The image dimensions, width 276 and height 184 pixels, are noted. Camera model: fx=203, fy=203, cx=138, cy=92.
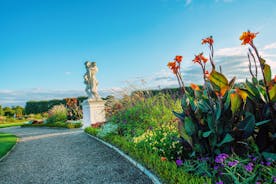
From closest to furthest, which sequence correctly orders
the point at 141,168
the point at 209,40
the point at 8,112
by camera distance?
the point at 209,40, the point at 141,168, the point at 8,112

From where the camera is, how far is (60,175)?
11.2ft

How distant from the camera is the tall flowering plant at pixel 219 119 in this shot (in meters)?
2.14

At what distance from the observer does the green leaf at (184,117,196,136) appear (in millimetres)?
2439

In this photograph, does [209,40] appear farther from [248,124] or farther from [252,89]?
[248,124]

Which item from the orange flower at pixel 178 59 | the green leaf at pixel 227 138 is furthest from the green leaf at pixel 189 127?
the orange flower at pixel 178 59

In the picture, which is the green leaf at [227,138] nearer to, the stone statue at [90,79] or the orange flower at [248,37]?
the orange flower at [248,37]

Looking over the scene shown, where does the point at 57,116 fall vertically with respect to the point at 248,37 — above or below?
below

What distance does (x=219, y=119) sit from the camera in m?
2.27

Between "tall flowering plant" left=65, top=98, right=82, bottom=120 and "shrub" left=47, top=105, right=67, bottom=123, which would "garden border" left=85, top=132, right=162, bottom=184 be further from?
"tall flowering plant" left=65, top=98, right=82, bottom=120

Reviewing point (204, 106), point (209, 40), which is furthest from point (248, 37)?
point (204, 106)

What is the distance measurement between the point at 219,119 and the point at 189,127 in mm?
360

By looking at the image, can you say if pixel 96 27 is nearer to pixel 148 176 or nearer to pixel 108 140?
pixel 108 140

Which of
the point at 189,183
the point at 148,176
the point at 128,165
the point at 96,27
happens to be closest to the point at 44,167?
the point at 128,165

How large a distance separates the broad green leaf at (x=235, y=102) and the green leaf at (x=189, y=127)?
49 cm
